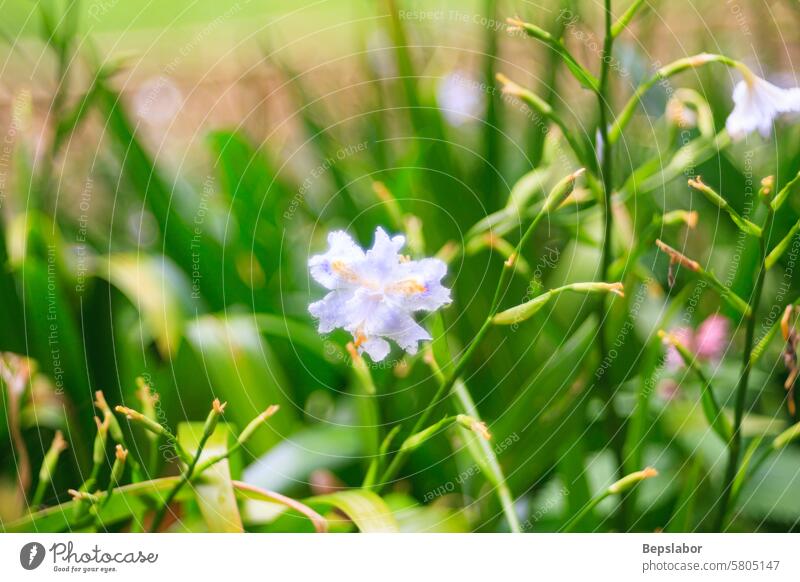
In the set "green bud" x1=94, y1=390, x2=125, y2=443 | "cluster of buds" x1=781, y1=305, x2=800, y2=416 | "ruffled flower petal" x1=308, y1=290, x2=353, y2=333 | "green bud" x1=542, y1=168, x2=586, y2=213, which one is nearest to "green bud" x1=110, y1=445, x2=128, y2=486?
"green bud" x1=94, y1=390, x2=125, y2=443

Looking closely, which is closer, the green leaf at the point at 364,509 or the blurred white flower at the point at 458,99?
the green leaf at the point at 364,509

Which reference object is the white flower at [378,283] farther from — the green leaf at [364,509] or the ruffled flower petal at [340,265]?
the green leaf at [364,509]

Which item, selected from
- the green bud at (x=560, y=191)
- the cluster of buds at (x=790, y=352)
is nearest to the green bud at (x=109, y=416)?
the green bud at (x=560, y=191)

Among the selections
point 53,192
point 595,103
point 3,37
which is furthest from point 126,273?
point 595,103

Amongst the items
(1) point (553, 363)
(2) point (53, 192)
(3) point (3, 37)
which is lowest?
(1) point (553, 363)

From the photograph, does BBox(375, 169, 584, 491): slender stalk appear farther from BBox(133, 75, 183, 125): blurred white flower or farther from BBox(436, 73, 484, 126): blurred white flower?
BBox(133, 75, 183, 125): blurred white flower
